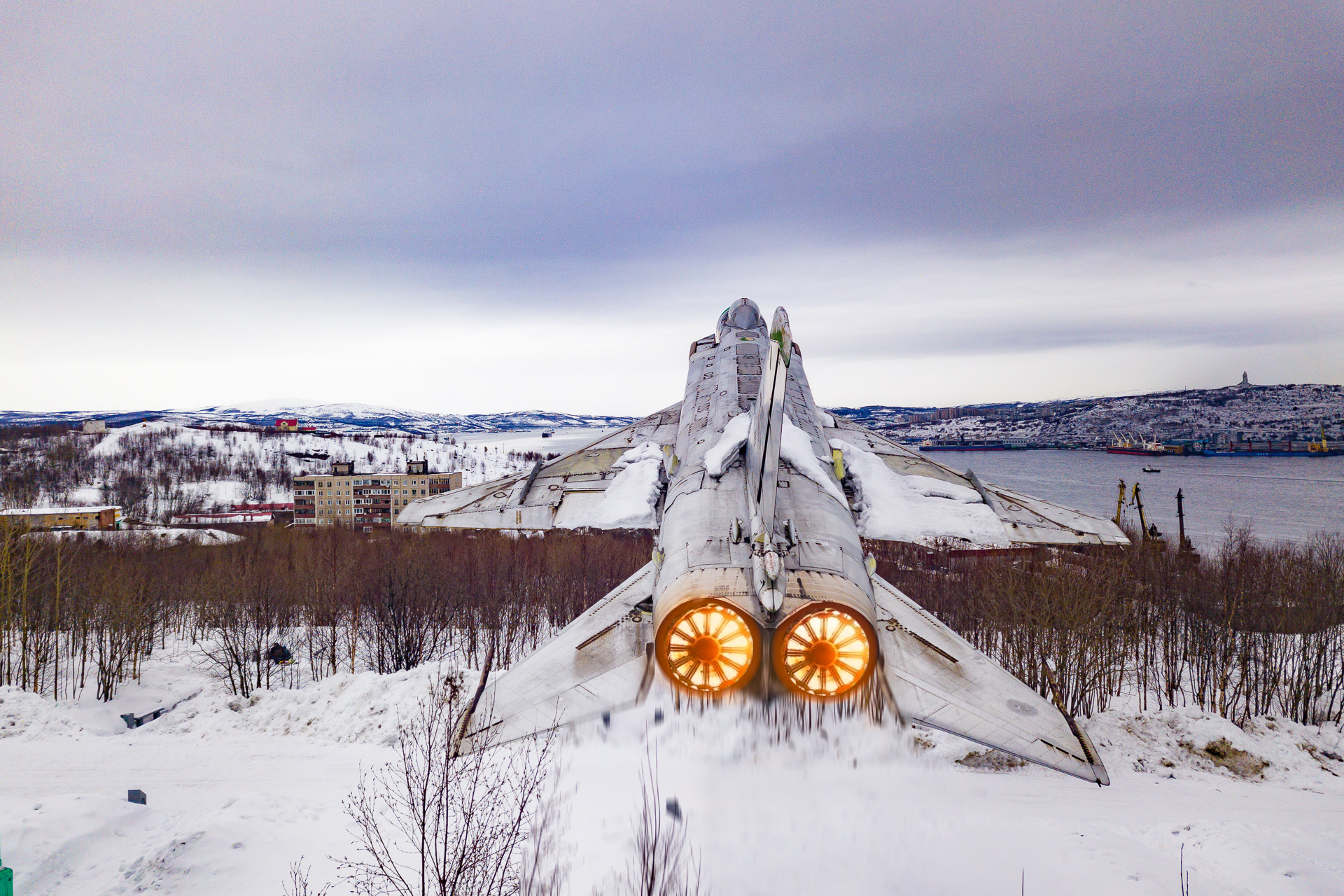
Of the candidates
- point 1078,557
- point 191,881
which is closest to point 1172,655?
point 1078,557

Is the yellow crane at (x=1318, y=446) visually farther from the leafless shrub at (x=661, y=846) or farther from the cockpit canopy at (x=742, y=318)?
the leafless shrub at (x=661, y=846)

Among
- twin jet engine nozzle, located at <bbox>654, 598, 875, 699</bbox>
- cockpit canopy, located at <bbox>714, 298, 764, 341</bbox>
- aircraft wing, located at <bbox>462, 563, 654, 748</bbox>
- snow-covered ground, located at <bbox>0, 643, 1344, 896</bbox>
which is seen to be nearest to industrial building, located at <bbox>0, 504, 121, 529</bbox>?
snow-covered ground, located at <bbox>0, 643, 1344, 896</bbox>

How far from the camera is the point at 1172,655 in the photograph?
25234 mm

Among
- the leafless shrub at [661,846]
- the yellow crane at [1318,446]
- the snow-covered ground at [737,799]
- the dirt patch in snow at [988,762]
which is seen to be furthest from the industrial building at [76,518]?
the yellow crane at [1318,446]

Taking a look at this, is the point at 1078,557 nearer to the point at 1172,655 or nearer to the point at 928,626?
the point at 1172,655

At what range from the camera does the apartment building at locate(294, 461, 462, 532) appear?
7306 cm

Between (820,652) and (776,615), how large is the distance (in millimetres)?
473

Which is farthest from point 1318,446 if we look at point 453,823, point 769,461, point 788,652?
point 453,823

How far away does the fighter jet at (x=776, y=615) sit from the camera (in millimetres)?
5098

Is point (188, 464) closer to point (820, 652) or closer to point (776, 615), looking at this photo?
point (776, 615)

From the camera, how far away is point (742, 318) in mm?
14555

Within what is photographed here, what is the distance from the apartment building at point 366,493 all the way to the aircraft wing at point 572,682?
232 ft

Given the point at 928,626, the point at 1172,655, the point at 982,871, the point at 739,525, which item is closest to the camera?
the point at 982,871

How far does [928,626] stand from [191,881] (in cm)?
1156
